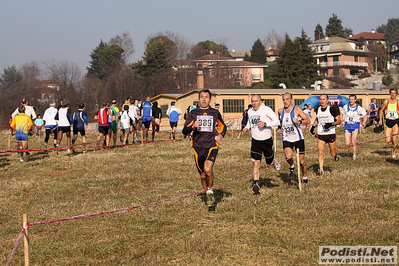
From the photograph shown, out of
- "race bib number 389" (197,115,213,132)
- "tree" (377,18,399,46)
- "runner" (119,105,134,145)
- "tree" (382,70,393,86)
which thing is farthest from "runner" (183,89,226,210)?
"tree" (377,18,399,46)

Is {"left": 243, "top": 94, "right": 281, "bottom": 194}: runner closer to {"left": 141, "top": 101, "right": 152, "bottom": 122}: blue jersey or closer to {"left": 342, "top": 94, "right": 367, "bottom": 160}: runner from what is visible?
{"left": 342, "top": 94, "right": 367, "bottom": 160}: runner

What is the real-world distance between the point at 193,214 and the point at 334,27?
126 meters

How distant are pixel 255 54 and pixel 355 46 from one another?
2378 centimetres

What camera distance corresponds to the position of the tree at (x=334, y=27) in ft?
416

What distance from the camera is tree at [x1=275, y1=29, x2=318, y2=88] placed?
6819 centimetres

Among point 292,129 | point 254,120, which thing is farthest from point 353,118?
point 254,120

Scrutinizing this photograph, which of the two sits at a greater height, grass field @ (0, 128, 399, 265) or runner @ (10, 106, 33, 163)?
runner @ (10, 106, 33, 163)

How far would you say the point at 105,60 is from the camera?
103750mm

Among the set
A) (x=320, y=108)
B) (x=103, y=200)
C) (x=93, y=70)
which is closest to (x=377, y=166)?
(x=320, y=108)

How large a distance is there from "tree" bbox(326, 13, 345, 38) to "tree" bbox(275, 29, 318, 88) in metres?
61.9

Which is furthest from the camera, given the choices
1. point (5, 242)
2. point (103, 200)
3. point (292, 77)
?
point (292, 77)

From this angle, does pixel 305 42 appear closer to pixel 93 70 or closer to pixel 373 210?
pixel 93 70

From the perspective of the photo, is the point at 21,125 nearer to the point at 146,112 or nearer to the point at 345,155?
the point at 146,112

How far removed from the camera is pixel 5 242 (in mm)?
7938
